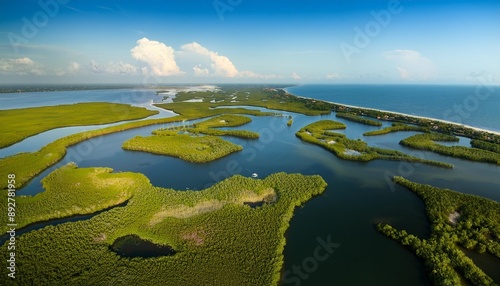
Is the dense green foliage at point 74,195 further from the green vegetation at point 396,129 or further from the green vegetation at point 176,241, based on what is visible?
the green vegetation at point 396,129

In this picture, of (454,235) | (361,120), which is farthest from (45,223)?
(361,120)

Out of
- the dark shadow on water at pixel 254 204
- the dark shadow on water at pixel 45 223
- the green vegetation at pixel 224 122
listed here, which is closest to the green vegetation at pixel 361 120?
the green vegetation at pixel 224 122

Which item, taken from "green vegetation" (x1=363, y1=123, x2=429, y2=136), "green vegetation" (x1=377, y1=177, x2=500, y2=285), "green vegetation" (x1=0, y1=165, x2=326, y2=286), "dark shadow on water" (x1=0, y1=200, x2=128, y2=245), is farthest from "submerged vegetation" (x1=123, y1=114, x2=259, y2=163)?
"green vegetation" (x1=363, y1=123, x2=429, y2=136)

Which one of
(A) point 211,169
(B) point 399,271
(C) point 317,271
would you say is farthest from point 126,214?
(B) point 399,271

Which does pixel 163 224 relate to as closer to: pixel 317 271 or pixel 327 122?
pixel 317 271

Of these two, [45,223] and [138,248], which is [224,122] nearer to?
[45,223]
